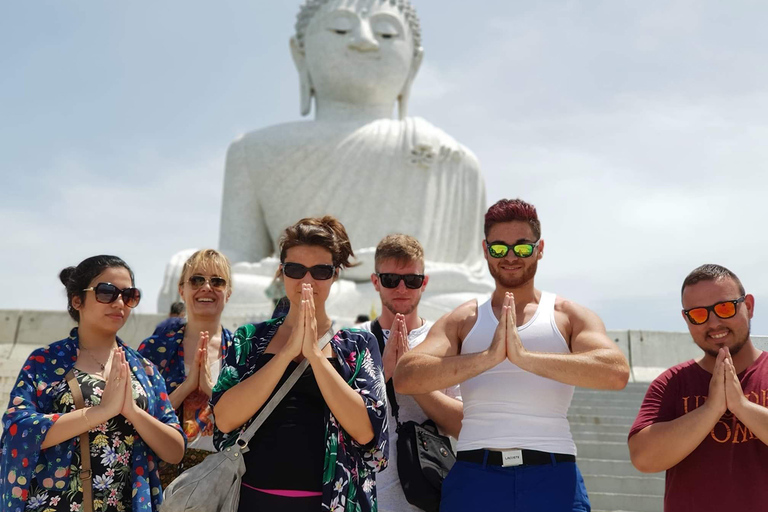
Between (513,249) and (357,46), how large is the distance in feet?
36.0

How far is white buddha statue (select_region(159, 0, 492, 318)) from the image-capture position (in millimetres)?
12852

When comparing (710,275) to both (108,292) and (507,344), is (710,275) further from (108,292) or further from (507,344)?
(108,292)

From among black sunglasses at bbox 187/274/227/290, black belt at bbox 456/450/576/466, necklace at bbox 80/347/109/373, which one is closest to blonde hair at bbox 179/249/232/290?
black sunglasses at bbox 187/274/227/290

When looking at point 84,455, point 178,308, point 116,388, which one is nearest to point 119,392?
point 116,388

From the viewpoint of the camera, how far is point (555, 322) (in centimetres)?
259

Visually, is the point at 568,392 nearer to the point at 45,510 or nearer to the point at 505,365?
the point at 505,365

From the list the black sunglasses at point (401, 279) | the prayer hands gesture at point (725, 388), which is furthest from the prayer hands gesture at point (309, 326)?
the prayer hands gesture at point (725, 388)

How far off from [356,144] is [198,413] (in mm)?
10090

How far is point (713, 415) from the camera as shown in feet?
7.60

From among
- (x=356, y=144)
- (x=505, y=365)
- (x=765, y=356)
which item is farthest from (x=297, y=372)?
(x=356, y=144)

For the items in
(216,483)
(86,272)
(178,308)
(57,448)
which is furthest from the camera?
(178,308)

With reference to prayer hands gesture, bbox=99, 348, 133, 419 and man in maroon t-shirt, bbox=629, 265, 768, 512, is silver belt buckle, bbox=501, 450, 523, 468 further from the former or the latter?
prayer hands gesture, bbox=99, 348, 133, 419

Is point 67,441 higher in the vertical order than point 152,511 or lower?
higher

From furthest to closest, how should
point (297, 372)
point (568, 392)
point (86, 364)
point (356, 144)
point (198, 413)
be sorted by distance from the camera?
point (356, 144) < point (198, 413) < point (86, 364) < point (568, 392) < point (297, 372)
